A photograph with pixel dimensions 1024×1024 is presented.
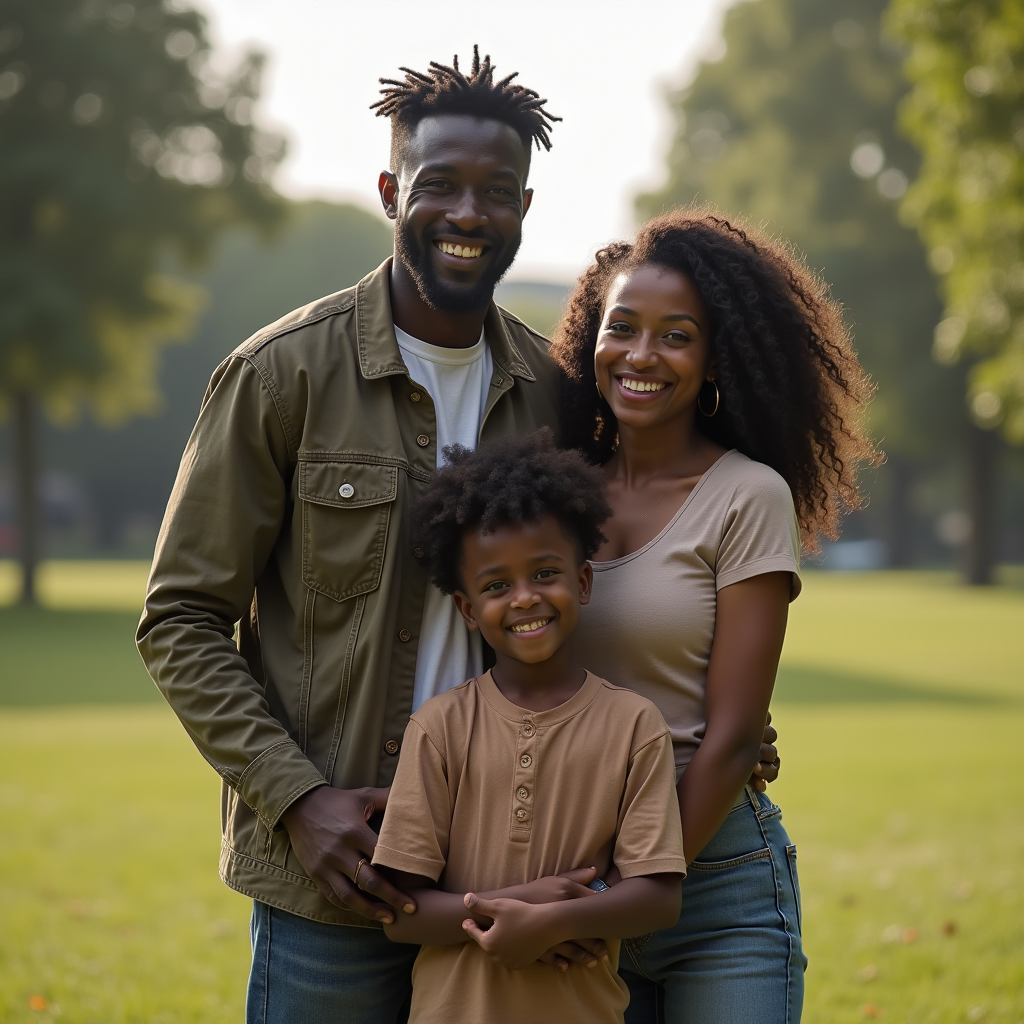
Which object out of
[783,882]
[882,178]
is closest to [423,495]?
[783,882]

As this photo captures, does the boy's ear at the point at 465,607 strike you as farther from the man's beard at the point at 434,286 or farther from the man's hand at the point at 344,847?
the man's beard at the point at 434,286

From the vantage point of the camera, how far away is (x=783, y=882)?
10.5 ft

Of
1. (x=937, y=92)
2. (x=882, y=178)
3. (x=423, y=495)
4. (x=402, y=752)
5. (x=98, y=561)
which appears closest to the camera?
(x=402, y=752)

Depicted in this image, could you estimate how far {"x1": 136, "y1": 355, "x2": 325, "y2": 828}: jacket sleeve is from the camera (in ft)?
9.87

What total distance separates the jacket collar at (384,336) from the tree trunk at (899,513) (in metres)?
43.3

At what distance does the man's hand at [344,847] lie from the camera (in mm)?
2838

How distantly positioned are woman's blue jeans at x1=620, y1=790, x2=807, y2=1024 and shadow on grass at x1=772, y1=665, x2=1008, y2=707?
42.9 ft

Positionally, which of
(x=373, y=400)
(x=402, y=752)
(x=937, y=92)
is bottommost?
(x=402, y=752)

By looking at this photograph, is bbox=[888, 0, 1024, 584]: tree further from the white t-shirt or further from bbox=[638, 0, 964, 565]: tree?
the white t-shirt

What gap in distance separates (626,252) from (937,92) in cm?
1572

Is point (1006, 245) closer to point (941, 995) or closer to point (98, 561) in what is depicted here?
point (941, 995)

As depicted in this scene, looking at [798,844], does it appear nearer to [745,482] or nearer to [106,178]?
[745,482]

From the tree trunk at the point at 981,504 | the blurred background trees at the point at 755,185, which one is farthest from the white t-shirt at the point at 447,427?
the tree trunk at the point at 981,504

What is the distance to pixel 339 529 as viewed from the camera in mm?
3193
